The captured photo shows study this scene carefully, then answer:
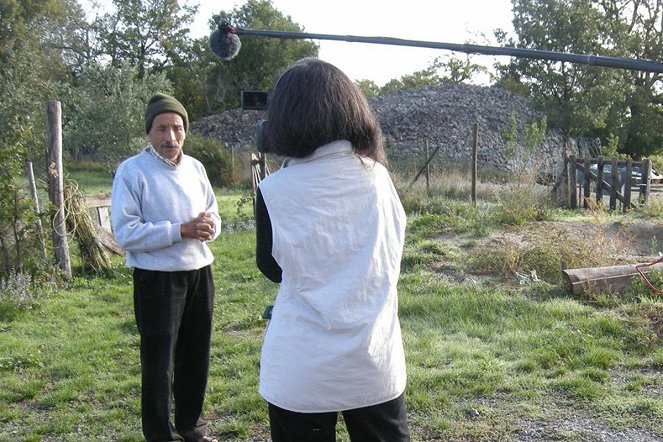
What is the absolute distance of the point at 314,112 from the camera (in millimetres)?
1950

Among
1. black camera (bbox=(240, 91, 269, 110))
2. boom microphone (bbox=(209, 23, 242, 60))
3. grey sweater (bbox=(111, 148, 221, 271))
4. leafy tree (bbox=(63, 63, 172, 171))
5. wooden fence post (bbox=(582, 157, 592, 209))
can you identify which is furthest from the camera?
leafy tree (bbox=(63, 63, 172, 171))

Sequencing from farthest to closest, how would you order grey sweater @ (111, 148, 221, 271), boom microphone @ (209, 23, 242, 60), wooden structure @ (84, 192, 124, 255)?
wooden structure @ (84, 192, 124, 255) < boom microphone @ (209, 23, 242, 60) < grey sweater @ (111, 148, 221, 271)

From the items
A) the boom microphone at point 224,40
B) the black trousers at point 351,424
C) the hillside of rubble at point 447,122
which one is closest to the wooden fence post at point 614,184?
the hillside of rubble at point 447,122

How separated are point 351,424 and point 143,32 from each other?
48.7 meters

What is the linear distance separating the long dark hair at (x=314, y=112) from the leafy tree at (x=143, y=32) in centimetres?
4708

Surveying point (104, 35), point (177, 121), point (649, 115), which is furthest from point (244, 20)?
point (177, 121)

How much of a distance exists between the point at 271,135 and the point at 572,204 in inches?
601

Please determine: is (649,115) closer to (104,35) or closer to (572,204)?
(572,204)

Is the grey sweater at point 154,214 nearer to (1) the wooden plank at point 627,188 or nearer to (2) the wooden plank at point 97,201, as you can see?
(2) the wooden plank at point 97,201

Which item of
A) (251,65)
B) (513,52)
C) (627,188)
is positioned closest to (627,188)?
(627,188)

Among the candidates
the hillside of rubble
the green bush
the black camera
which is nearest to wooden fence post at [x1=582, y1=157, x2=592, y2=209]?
the hillside of rubble

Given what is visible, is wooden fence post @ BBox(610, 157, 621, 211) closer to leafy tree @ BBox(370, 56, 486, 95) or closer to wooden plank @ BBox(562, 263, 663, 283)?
wooden plank @ BBox(562, 263, 663, 283)

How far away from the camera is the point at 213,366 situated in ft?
17.3

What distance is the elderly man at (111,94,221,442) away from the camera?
3389mm
